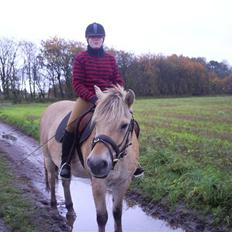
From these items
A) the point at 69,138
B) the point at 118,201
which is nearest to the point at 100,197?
the point at 118,201

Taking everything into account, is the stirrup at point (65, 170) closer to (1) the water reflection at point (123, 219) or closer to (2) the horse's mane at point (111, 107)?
(1) the water reflection at point (123, 219)

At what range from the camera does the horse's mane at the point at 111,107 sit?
4574 millimetres

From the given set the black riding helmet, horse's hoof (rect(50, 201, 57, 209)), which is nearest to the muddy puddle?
horse's hoof (rect(50, 201, 57, 209))

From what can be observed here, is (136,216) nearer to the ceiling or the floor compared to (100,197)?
nearer to the floor

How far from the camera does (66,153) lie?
20.1ft

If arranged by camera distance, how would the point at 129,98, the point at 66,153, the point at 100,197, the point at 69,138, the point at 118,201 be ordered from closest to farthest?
the point at 129,98, the point at 100,197, the point at 118,201, the point at 69,138, the point at 66,153

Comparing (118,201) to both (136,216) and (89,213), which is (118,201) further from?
(89,213)

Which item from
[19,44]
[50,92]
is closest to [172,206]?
[50,92]

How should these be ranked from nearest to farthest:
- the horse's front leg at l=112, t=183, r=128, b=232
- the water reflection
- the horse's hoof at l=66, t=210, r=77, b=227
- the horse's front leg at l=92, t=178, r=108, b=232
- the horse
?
the horse
the horse's front leg at l=92, t=178, r=108, b=232
the horse's front leg at l=112, t=183, r=128, b=232
the water reflection
the horse's hoof at l=66, t=210, r=77, b=227

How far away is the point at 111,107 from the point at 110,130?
29cm

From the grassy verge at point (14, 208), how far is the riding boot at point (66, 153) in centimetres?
101

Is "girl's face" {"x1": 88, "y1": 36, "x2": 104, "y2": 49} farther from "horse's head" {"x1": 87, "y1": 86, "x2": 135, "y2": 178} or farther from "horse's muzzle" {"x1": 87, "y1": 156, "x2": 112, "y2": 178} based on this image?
"horse's muzzle" {"x1": 87, "y1": 156, "x2": 112, "y2": 178}

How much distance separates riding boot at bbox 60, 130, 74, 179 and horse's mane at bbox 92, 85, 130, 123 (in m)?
1.32

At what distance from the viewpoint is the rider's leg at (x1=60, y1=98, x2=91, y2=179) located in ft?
19.5
